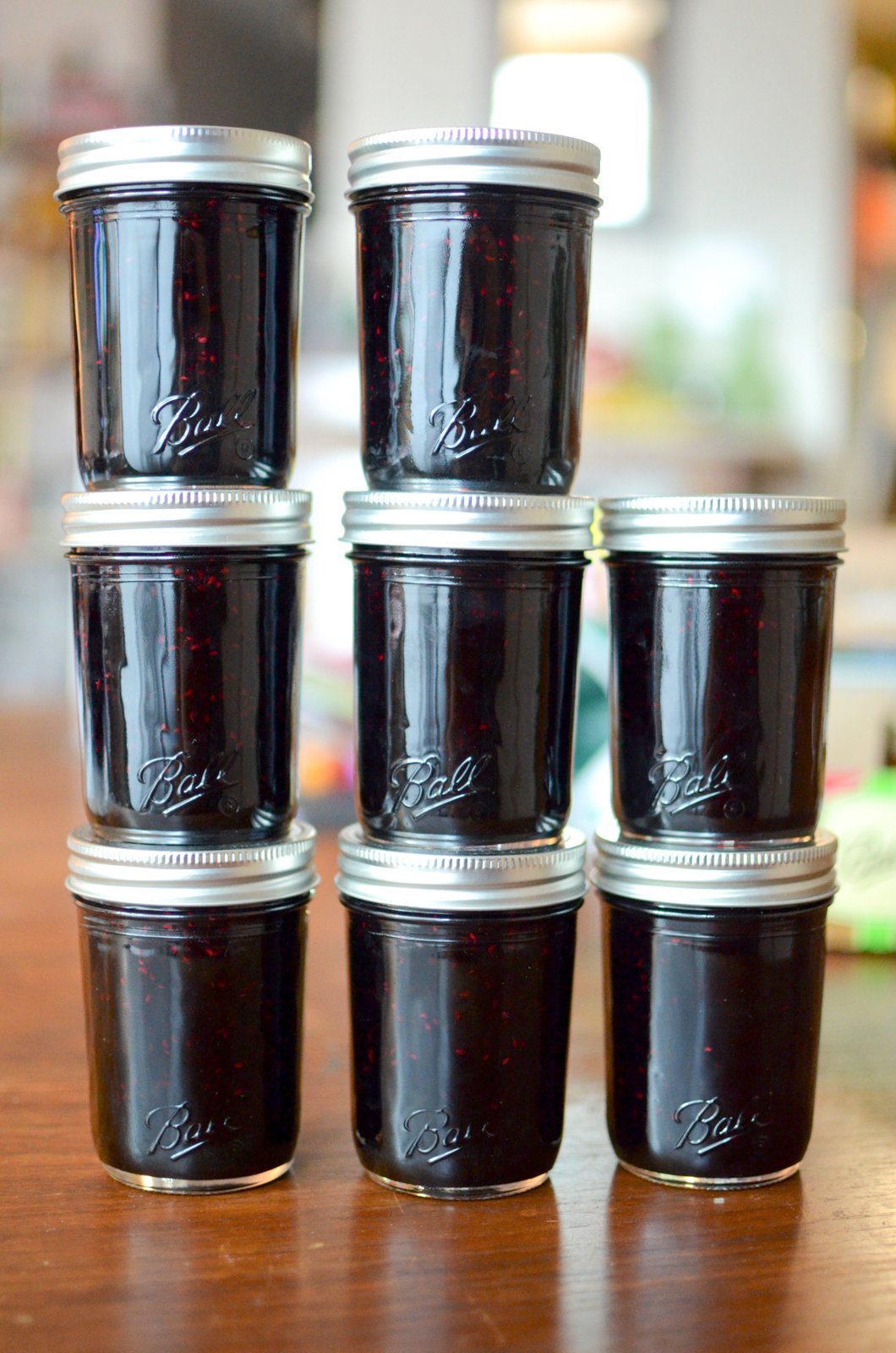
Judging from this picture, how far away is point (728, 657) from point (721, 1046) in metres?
0.25

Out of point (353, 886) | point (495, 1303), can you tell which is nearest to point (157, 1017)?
point (353, 886)

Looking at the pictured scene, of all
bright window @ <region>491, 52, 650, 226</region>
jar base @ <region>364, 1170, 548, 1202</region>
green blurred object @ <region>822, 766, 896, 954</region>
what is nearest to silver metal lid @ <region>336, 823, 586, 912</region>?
jar base @ <region>364, 1170, 548, 1202</region>

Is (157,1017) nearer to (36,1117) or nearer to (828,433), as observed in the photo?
(36,1117)

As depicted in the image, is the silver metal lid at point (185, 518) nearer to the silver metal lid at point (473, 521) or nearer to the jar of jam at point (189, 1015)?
the silver metal lid at point (473, 521)

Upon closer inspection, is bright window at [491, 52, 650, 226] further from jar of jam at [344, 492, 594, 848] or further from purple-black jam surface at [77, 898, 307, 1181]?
purple-black jam surface at [77, 898, 307, 1181]

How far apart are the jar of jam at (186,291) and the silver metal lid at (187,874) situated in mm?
234

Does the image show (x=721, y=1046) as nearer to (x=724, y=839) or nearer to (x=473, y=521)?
(x=724, y=839)

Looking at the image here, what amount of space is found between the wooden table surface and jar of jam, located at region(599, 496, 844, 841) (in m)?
0.23

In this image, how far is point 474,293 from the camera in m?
0.90

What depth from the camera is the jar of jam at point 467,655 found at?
2.97 ft

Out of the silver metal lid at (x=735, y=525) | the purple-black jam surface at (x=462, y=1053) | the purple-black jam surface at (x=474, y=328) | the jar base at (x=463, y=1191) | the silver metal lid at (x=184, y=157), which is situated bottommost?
the jar base at (x=463, y=1191)

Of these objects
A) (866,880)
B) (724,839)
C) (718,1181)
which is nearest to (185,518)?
(724,839)

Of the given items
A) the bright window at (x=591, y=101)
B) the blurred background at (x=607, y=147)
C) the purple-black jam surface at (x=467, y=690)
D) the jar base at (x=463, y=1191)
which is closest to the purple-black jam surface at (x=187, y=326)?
the purple-black jam surface at (x=467, y=690)

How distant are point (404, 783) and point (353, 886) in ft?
0.26
